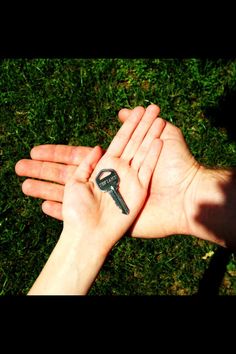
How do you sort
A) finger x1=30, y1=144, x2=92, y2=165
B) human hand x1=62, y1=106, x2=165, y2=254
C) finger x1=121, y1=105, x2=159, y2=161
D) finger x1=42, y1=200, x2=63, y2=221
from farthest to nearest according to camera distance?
1. finger x1=30, y1=144, x2=92, y2=165
2. finger x1=42, y1=200, x2=63, y2=221
3. finger x1=121, y1=105, x2=159, y2=161
4. human hand x1=62, y1=106, x2=165, y2=254

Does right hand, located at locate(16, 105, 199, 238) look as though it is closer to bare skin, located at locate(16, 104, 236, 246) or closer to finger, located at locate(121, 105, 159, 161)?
bare skin, located at locate(16, 104, 236, 246)

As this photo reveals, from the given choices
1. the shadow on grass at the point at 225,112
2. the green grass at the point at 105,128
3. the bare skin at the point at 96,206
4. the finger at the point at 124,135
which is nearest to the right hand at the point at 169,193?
the bare skin at the point at 96,206

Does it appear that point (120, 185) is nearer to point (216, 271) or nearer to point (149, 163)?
point (149, 163)

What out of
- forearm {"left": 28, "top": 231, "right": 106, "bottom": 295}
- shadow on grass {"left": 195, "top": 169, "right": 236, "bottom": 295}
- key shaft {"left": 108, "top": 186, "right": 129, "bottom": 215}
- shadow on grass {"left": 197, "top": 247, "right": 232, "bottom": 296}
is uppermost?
key shaft {"left": 108, "top": 186, "right": 129, "bottom": 215}

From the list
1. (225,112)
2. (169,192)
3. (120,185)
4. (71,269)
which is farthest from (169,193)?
(225,112)

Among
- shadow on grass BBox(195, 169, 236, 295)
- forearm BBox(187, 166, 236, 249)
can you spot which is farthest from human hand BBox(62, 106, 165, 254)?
shadow on grass BBox(195, 169, 236, 295)
